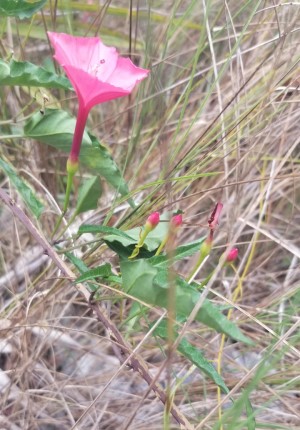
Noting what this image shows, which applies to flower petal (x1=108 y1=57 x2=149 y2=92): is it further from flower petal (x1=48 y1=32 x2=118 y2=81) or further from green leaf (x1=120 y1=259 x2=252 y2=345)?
green leaf (x1=120 y1=259 x2=252 y2=345)

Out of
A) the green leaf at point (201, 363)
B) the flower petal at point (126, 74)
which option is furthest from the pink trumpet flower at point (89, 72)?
the green leaf at point (201, 363)

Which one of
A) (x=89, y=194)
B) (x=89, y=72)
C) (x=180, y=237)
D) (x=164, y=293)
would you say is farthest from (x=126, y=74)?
(x=180, y=237)

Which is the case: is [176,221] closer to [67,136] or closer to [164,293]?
[164,293]

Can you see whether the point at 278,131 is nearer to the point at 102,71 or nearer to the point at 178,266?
the point at 178,266

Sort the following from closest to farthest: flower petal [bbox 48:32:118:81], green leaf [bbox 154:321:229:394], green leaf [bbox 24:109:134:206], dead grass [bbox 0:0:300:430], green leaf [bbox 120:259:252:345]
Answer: green leaf [bbox 120:259:252:345], green leaf [bbox 154:321:229:394], flower petal [bbox 48:32:118:81], green leaf [bbox 24:109:134:206], dead grass [bbox 0:0:300:430]

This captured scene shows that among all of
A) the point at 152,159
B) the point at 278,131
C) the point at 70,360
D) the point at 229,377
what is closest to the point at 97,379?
the point at 70,360

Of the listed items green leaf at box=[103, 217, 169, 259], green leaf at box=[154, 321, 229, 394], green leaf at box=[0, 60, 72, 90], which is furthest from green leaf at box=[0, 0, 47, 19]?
green leaf at box=[154, 321, 229, 394]
